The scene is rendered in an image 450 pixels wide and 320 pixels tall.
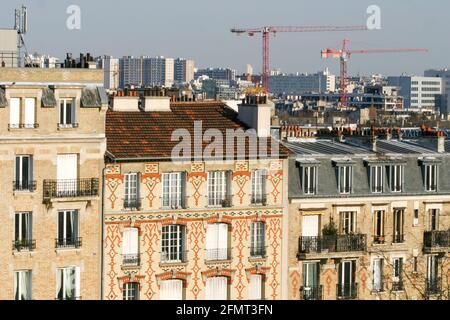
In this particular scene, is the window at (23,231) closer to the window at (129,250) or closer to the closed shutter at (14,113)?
the closed shutter at (14,113)

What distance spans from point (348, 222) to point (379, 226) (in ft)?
4.30

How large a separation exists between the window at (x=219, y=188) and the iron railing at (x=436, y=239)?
26.9 ft

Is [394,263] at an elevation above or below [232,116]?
below

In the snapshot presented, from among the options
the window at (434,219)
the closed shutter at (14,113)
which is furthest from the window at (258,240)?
the closed shutter at (14,113)

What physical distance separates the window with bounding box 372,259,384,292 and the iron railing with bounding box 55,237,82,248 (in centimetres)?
1117

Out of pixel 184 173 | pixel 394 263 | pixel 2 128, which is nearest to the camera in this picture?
pixel 2 128

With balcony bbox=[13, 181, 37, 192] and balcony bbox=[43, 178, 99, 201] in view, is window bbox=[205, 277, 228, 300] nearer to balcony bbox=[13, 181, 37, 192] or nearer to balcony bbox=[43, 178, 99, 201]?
balcony bbox=[43, 178, 99, 201]

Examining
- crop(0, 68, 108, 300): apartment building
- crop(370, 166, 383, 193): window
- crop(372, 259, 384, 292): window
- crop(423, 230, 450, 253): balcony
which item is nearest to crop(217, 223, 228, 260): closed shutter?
crop(0, 68, 108, 300): apartment building

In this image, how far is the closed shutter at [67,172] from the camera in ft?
145

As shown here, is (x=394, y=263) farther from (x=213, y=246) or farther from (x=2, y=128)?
(x=2, y=128)

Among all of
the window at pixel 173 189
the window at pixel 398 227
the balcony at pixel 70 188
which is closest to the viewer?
the balcony at pixel 70 188

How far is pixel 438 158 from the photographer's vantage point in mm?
51906

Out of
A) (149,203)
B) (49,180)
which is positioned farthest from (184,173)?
(49,180)

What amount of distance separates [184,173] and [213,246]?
2.70 metres
